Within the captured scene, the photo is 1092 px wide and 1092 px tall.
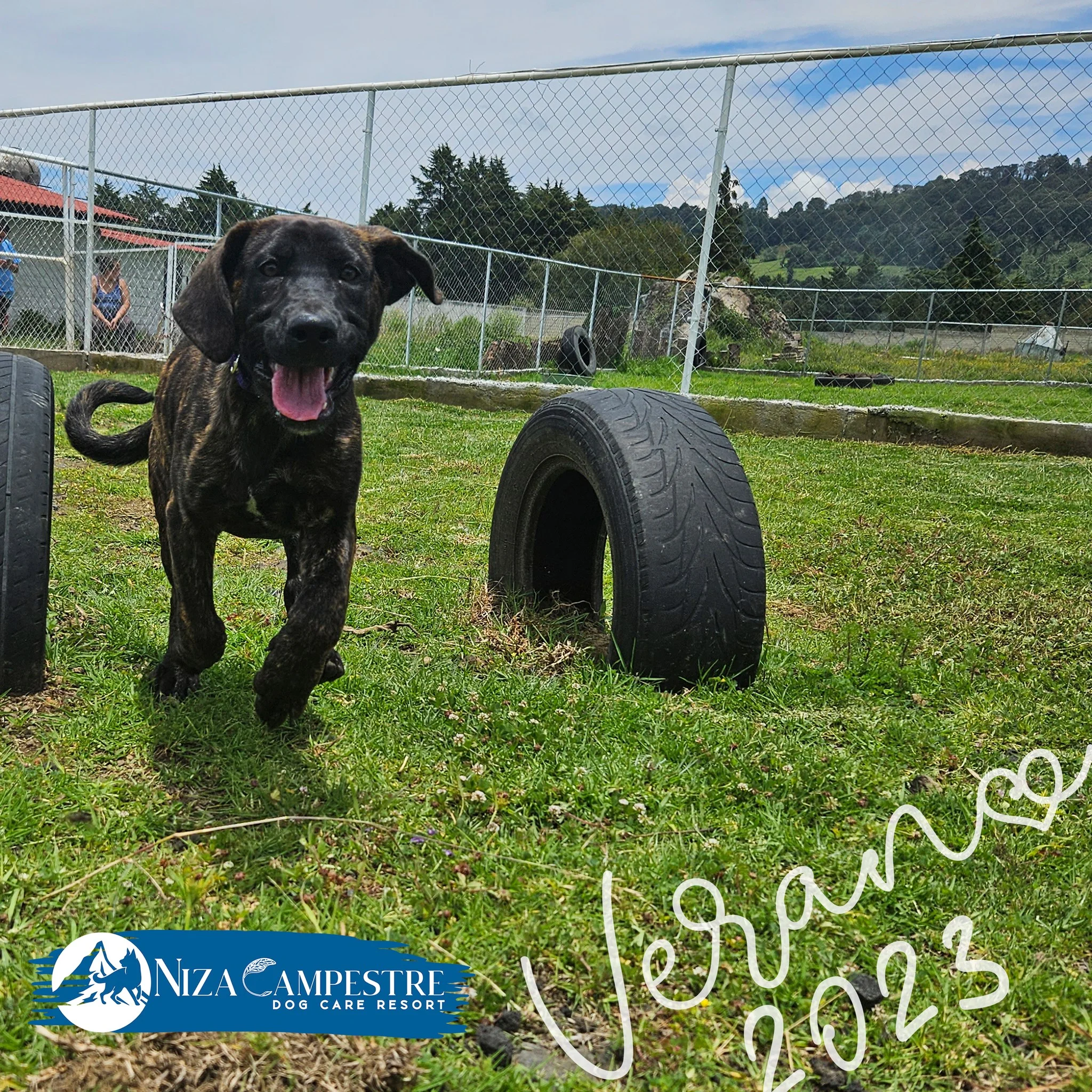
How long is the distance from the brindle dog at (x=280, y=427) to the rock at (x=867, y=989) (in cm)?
165

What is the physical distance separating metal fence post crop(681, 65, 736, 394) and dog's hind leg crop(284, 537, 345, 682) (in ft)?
22.7

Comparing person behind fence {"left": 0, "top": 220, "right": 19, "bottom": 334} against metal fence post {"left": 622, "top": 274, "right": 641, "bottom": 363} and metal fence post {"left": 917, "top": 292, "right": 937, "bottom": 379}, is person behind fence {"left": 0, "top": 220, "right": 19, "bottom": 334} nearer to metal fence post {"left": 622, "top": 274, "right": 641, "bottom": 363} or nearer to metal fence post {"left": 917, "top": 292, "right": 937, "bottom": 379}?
metal fence post {"left": 622, "top": 274, "right": 641, "bottom": 363}

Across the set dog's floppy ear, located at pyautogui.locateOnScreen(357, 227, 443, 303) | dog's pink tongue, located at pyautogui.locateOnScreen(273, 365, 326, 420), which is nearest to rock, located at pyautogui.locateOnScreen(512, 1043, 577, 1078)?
dog's pink tongue, located at pyautogui.locateOnScreen(273, 365, 326, 420)

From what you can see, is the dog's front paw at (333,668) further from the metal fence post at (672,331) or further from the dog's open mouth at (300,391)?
the metal fence post at (672,331)

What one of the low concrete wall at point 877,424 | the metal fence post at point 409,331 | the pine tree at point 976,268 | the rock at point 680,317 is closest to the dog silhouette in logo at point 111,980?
the low concrete wall at point 877,424

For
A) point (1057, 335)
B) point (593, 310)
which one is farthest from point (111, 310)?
point (1057, 335)

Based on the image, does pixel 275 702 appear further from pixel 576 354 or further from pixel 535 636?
pixel 576 354

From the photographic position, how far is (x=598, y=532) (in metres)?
4.63

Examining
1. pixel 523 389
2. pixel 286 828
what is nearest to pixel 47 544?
pixel 286 828

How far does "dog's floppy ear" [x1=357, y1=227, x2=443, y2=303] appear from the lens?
3244 mm

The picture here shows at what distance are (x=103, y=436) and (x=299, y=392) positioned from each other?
1594 mm

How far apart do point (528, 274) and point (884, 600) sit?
11747 millimetres

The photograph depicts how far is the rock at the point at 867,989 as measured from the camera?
6.45 ft

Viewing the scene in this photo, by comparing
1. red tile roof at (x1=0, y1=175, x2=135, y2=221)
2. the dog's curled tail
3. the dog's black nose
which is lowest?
the dog's curled tail
